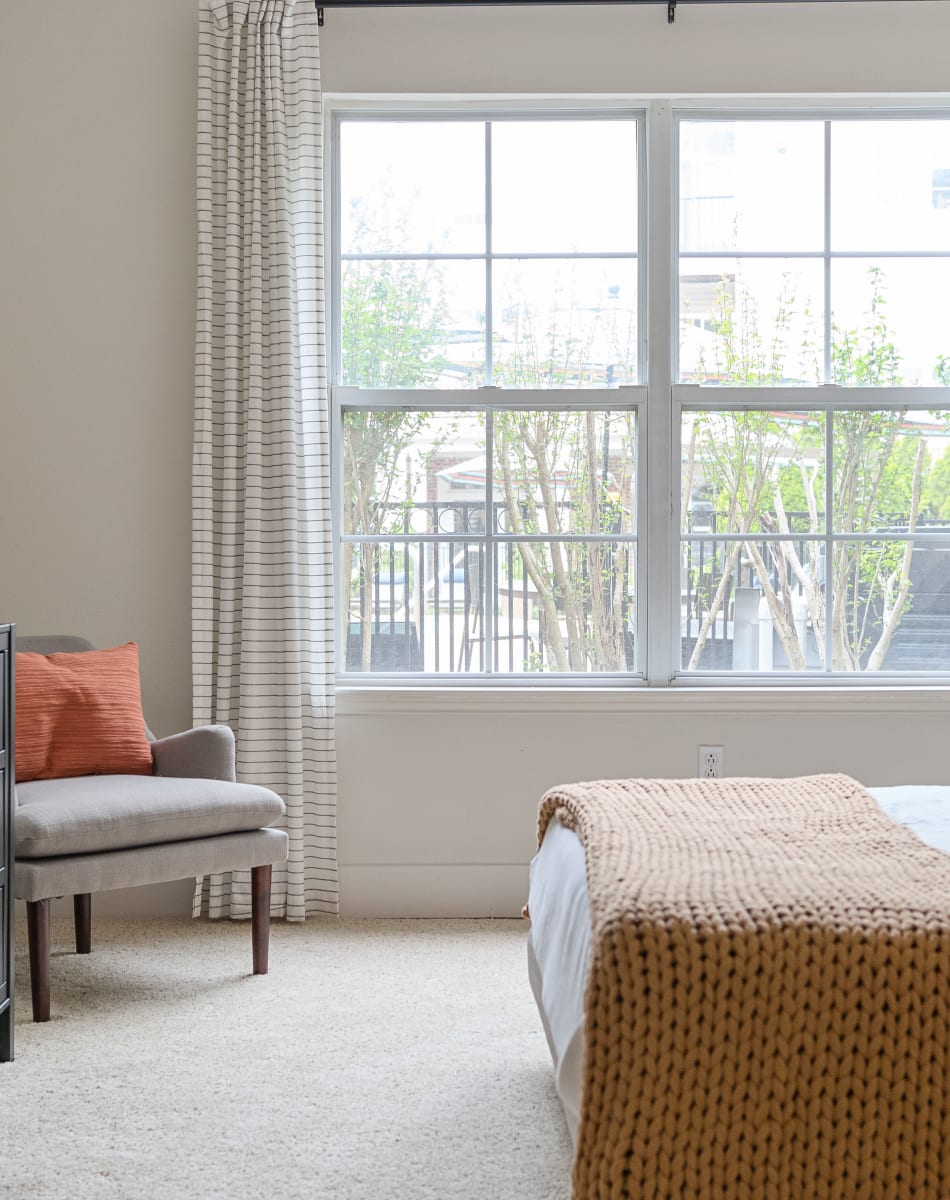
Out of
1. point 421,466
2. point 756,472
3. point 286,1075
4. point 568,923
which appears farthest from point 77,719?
point 756,472

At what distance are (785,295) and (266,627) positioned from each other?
1939 mm

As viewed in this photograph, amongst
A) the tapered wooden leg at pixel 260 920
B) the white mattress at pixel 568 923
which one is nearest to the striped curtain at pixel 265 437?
the tapered wooden leg at pixel 260 920

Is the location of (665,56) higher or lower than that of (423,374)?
higher

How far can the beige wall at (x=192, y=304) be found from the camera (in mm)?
3479

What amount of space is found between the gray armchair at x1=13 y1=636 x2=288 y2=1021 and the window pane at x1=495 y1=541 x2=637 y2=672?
99cm

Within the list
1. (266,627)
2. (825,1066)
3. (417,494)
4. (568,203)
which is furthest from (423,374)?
(825,1066)

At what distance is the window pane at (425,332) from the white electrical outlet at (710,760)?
53.5 inches

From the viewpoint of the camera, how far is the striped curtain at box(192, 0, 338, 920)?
134 inches

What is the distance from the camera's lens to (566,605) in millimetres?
3619

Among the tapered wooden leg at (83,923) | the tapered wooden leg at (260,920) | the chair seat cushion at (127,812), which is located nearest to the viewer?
the chair seat cushion at (127,812)

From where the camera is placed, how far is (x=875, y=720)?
3.49 m

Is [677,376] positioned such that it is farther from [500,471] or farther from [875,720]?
[875,720]

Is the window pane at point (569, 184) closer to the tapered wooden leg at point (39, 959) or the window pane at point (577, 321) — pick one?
the window pane at point (577, 321)

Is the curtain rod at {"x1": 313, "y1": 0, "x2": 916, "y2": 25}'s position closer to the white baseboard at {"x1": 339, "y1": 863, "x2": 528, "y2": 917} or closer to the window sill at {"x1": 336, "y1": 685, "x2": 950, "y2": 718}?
the window sill at {"x1": 336, "y1": 685, "x2": 950, "y2": 718}
